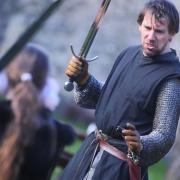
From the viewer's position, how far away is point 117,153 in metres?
4.04

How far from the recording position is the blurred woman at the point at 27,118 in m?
4.81

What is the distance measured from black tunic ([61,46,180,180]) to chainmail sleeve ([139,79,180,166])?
0.04m

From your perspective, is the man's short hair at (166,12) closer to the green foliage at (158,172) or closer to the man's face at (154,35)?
the man's face at (154,35)

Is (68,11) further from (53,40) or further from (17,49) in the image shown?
(17,49)

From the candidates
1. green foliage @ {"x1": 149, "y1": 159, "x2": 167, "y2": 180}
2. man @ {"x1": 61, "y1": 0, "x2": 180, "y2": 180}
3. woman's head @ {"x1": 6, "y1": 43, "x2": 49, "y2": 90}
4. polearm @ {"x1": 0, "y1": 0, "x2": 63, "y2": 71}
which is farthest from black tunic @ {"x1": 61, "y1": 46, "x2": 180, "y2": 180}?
green foliage @ {"x1": 149, "y1": 159, "x2": 167, "y2": 180}

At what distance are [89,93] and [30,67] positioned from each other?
0.68 meters

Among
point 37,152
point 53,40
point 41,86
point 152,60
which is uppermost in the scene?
point 152,60

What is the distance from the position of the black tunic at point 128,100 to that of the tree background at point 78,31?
31.9 feet

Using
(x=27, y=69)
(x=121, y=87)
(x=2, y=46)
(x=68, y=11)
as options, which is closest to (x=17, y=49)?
(x=121, y=87)

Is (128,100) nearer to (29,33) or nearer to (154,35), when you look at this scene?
(154,35)

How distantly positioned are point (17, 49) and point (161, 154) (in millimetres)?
881

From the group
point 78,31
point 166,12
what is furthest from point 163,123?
point 78,31

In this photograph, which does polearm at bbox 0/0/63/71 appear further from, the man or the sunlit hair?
the sunlit hair

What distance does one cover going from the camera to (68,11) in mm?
15664
